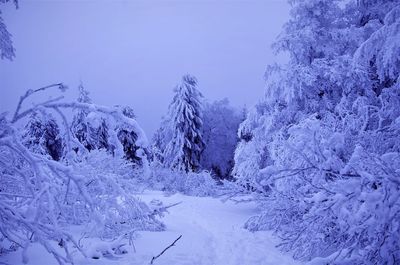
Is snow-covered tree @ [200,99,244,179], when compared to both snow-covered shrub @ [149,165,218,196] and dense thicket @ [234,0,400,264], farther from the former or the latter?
dense thicket @ [234,0,400,264]

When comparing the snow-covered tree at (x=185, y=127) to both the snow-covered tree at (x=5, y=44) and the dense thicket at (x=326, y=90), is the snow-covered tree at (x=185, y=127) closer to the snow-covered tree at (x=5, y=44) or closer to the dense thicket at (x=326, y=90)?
the dense thicket at (x=326, y=90)

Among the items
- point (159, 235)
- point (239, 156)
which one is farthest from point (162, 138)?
point (159, 235)

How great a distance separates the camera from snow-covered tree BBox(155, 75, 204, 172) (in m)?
26.1

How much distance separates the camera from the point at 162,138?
30.6m

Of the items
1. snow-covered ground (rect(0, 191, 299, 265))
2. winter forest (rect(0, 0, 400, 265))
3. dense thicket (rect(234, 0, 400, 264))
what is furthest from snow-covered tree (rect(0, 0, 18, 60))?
dense thicket (rect(234, 0, 400, 264))

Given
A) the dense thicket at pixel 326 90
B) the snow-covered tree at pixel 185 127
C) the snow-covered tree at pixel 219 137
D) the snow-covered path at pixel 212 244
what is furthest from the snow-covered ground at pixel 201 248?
the snow-covered tree at pixel 219 137

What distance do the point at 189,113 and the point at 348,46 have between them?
15767 mm

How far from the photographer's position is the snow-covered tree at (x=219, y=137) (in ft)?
97.2

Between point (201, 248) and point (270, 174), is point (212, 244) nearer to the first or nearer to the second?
point (201, 248)

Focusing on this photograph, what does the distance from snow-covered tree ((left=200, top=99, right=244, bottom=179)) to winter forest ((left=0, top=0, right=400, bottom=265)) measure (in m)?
13.5

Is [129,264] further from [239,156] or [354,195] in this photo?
[239,156]

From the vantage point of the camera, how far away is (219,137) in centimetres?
2964

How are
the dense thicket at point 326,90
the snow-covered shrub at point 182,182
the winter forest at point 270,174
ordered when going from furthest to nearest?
the snow-covered shrub at point 182,182 → the dense thicket at point 326,90 → the winter forest at point 270,174

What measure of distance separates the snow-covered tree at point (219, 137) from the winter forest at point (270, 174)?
13.5 meters
